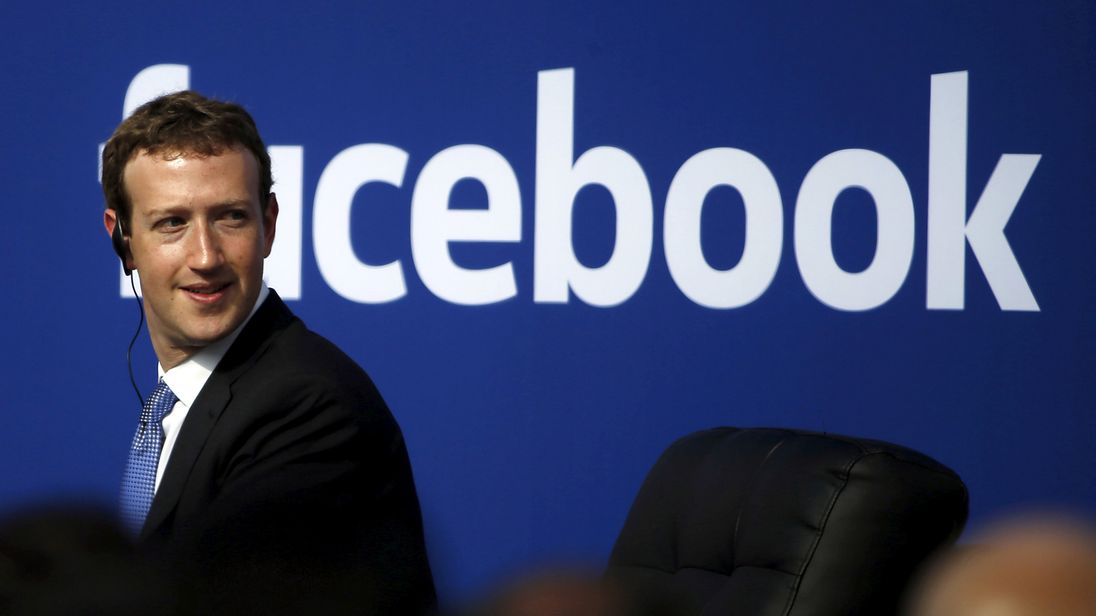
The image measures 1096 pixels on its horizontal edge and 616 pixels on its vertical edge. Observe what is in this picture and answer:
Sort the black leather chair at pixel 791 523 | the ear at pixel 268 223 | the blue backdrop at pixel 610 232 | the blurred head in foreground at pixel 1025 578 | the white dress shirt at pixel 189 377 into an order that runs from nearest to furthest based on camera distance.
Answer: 1. the blurred head in foreground at pixel 1025 578
2. the black leather chair at pixel 791 523
3. the white dress shirt at pixel 189 377
4. the ear at pixel 268 223
5. the blue backdrop at pixel 610 232

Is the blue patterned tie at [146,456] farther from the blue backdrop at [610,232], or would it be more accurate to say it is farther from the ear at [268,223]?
the blue backdrop at [610,232]

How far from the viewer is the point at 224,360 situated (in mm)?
1805

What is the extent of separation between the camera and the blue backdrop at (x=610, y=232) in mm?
2527

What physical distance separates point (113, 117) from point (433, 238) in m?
0.86

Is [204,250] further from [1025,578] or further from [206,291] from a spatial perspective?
[1025,578]

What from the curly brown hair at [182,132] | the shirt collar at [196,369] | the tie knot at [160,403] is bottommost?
the tie knot at [160,403]

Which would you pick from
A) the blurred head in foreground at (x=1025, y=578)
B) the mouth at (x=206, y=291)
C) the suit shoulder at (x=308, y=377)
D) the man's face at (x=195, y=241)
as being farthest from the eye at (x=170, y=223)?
the blurred head in foreground at (x=1025, y=578)

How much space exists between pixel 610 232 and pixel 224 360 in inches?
44.8

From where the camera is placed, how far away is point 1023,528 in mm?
439

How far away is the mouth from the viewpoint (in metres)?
1.81

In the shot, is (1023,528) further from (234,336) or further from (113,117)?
(113,117)

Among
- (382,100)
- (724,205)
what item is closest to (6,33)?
(382,100)

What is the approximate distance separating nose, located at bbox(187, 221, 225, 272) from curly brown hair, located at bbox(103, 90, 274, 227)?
0.29 feet

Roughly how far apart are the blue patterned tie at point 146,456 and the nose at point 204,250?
18cm
